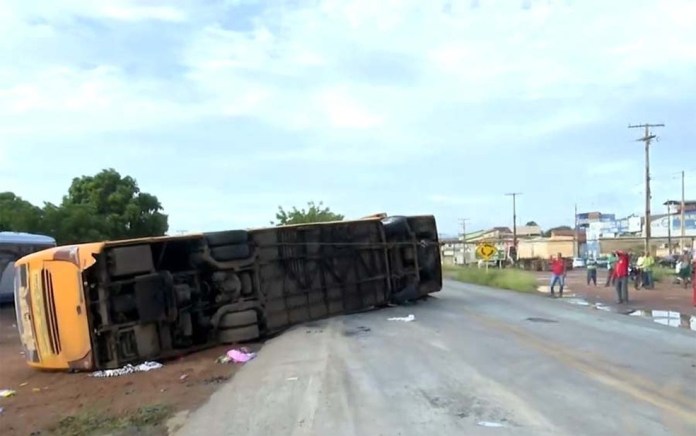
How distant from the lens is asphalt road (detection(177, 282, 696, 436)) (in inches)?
257

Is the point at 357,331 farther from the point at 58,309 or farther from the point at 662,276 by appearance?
the point at 662,276

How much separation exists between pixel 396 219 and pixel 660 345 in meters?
8.14

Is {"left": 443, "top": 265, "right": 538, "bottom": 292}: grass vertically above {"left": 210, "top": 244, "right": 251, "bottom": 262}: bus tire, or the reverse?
{"left": 210, "top": 244, "right": 251, "bottom": 262}: bus tire

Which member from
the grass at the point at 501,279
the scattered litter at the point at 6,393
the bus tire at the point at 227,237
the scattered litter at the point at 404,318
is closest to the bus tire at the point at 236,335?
the bus tire at the point at 227,237

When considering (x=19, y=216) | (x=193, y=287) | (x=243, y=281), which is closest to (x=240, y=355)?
(x=193, y=287)

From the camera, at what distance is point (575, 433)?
20.0 feet

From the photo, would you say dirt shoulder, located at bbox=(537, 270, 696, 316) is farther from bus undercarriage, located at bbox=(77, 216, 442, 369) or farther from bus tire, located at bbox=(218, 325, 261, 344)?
bus tire, located at bbox=(218, 325, 261, 344)

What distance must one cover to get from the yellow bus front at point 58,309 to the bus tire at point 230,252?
2328mm

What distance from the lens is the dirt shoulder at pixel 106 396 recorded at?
8094 mm

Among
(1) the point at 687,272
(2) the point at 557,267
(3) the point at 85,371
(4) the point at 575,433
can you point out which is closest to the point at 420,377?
(4) the point at 575,433

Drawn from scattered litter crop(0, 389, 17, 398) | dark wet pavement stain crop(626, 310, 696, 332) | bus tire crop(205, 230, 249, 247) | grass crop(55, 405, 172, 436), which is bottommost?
dark wet pavement stain crop(626, 310, 696, 332)

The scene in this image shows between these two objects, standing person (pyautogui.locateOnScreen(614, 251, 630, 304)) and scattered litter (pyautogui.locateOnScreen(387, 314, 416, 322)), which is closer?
scattered litter (pyautogui.locateOnScreen(387, 314, 416, 322))

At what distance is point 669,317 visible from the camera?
18797 mm

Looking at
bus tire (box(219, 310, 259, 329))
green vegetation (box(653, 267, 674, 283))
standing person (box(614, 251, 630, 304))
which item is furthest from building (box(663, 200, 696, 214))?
bus tire (box(219, 310, 259, 329))
